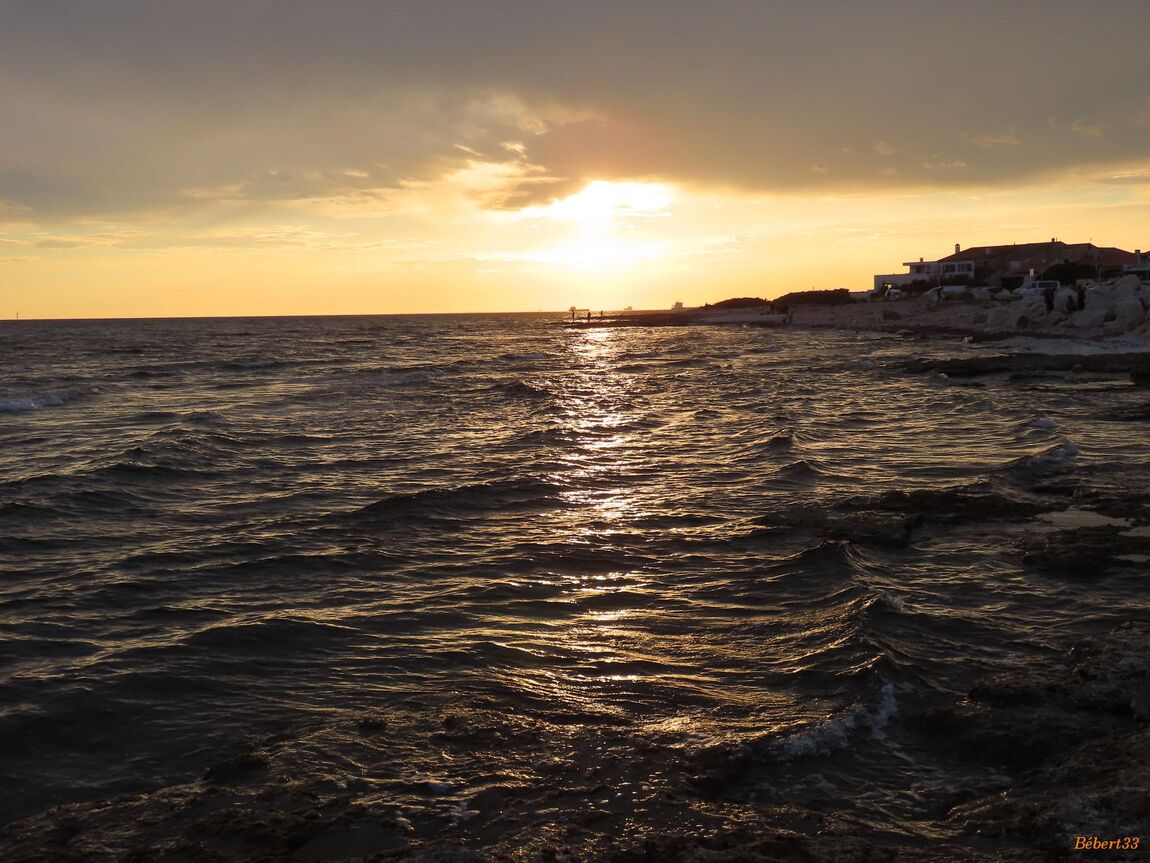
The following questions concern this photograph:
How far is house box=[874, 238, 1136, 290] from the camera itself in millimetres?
97438

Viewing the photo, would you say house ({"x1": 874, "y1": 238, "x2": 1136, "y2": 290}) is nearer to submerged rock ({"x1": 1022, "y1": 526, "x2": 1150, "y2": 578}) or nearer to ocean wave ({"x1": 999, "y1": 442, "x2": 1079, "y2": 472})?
ocean wave ({"x1": 999, "y1": 442, "x2": 1079, "y2": 472})

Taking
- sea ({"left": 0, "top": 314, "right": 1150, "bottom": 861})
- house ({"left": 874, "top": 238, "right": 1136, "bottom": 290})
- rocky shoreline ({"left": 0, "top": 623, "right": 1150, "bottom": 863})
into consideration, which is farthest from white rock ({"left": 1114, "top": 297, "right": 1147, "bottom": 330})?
rocky shoreline ({"left": 0, "top": 623, "right": 1150, "bottom": 863})

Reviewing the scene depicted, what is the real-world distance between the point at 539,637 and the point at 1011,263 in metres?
125

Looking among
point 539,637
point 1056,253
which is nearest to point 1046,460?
point 539,637

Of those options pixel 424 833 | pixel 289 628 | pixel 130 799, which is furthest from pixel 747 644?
pixel 130 799

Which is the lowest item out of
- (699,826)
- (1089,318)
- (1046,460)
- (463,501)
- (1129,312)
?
(699,826)

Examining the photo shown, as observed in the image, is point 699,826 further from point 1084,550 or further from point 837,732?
point 1084,550

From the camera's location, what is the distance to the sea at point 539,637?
6.44 metres

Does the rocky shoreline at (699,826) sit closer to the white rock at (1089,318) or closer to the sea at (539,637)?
the sea at (539,637)

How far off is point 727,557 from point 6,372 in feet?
196

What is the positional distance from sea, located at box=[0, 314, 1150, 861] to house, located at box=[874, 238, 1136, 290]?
88619 millimetres

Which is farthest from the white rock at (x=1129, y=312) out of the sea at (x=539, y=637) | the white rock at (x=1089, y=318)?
the sea at (x=539, y=637)

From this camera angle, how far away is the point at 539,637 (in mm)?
10141

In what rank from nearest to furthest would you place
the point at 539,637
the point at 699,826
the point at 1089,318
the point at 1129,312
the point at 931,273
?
the point at 699,826, the point at 539,637, the point at 1129,312, the point at 1089,318, the point at 931,273
